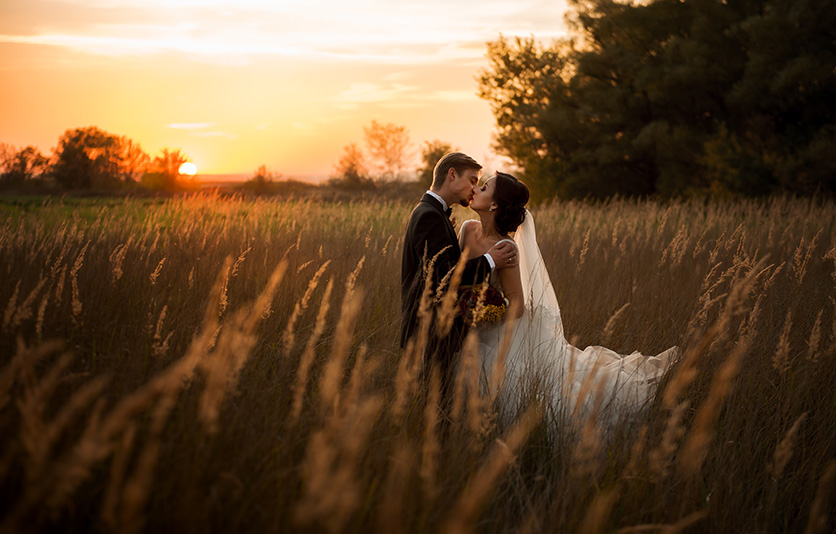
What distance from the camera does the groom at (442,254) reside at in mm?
3229

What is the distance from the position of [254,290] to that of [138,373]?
2.44 metres

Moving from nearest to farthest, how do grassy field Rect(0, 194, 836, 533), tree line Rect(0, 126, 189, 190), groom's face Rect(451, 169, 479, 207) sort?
grassy field Rect(0, 194, 836, 533) < groom's face Rect(451, 169, 479, 207) < tree line Rect(0, 126, 189, 190)

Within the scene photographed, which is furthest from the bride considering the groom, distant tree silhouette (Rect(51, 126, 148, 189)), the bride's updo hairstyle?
distant tree silhouette (Rect(51, 126, 148, 189))

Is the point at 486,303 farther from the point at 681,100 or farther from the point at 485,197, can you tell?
the point at 681,100

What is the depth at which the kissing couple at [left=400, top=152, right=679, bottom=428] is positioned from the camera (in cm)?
313

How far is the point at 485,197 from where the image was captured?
364 cm

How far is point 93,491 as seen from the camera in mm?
1470

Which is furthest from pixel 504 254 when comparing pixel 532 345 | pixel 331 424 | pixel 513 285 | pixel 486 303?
pixel 331 424

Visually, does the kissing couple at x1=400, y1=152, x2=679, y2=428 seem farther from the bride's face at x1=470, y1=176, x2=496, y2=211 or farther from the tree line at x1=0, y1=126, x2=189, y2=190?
the tree line at x1=0, y1=126, x2=189, y2=190

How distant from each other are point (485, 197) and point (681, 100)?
69.3 feet

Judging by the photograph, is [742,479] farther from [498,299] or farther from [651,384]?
[498,299]

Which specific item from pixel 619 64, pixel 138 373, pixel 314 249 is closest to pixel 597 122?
pixel 619 64

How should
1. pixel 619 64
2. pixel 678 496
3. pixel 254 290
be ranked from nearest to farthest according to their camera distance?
pixel 678 496
pixel 254 290
pixel 619 64

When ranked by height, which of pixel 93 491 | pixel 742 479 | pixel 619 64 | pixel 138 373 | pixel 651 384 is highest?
pixel 619 64
